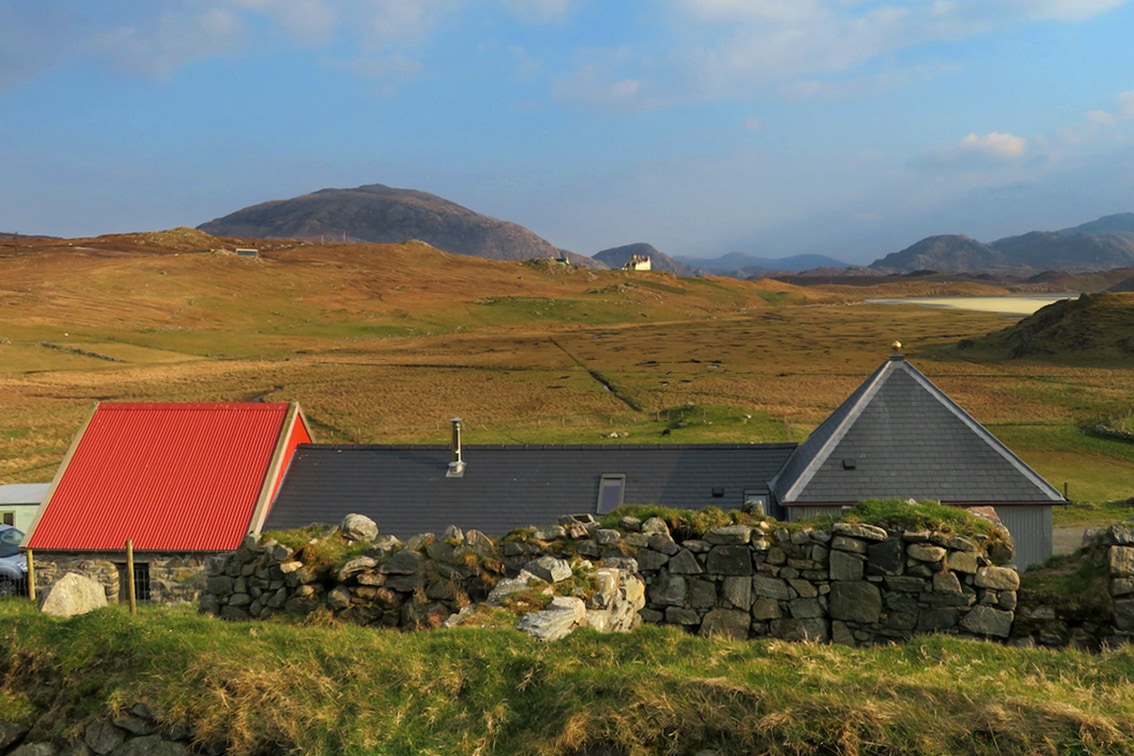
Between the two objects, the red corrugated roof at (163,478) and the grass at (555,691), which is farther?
the red corrugated roof at (163,478)

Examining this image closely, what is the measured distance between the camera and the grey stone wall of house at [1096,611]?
30.5 feet

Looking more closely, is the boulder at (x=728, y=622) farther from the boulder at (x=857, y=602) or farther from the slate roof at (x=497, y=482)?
the slate roof at (x=497, y=482)

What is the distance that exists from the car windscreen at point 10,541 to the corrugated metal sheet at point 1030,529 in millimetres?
31278

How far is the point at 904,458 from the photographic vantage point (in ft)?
69.4

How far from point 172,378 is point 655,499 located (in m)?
70.2

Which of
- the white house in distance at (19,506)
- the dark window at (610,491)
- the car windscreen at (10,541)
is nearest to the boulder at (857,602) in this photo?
the dark window at (610,491)

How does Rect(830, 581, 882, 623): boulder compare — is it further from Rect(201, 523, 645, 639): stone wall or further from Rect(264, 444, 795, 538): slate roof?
Rect(264, 444, 795, 538): slate roof

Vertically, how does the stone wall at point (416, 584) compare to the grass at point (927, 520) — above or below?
below

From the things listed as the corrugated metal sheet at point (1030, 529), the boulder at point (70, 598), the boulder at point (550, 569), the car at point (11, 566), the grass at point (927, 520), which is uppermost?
the grass at point (927, 520)

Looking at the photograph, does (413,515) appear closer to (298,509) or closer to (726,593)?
(298,509)

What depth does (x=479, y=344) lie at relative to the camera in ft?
374

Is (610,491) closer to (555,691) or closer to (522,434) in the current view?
(555,691)

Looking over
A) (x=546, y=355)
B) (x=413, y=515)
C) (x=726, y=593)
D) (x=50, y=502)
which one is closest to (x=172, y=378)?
(x=546, y=355)

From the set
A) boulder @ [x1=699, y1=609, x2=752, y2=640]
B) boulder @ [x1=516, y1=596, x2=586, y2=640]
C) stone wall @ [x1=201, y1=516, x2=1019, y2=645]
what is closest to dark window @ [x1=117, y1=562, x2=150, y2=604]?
stone wall @ [x1=201, y1=516, x2=1019, y2=645]
